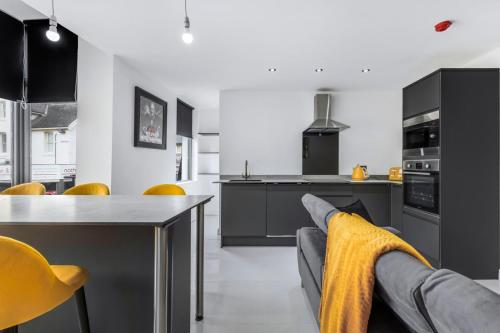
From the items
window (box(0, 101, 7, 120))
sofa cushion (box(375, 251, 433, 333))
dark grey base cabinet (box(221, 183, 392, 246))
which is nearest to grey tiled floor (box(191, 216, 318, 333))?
dark grey base cabinet (box(221, 183, 392, 246))

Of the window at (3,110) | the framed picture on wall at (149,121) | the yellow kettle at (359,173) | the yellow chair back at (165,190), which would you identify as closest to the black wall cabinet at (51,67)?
the window at (3,110)

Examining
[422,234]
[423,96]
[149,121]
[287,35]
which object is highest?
[287,35]

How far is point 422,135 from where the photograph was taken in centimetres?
303

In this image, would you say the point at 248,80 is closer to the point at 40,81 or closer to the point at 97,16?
the point at 97,16

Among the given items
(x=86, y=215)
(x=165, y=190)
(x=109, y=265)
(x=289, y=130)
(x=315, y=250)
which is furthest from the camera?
(x=289, y=130)

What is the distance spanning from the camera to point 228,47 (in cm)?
299

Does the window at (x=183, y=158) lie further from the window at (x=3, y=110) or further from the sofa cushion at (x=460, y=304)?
the sofa cushion at (x=460, y=304)

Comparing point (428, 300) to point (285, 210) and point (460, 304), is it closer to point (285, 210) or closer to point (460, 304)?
point (460, 304)

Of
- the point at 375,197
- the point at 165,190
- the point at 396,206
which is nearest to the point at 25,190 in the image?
the point at 165,190

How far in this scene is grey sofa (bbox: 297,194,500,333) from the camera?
0.52m

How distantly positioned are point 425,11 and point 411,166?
1623 millimetres

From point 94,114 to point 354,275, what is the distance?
128 inches

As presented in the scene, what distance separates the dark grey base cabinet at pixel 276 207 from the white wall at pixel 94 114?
1574 mm

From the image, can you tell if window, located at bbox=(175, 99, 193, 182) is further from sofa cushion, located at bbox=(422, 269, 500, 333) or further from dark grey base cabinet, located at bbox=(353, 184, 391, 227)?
sofa cushion, located at bbox=(422, 269, 500, 333)
